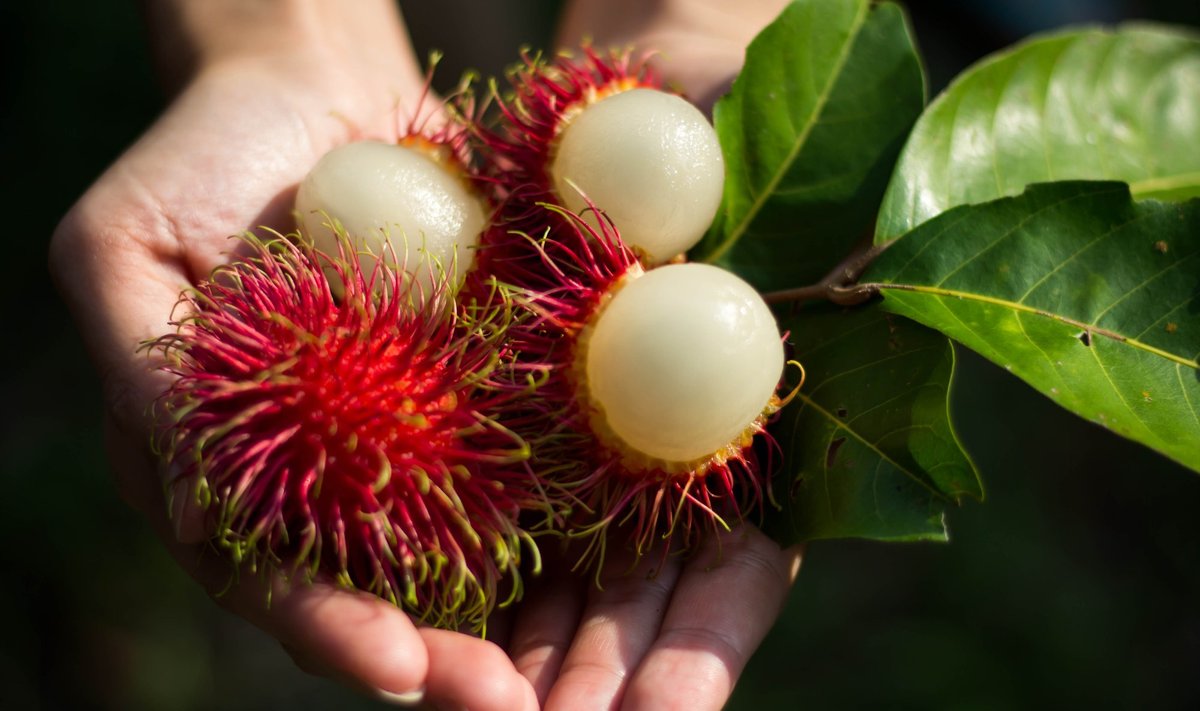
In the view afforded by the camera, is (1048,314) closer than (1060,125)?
Yes

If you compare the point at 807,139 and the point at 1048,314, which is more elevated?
the point at 807,139

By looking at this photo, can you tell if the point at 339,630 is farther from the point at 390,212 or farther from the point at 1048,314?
the point at 1048,314

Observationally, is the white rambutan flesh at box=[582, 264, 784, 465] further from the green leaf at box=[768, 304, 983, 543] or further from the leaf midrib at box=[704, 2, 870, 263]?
the leaf midrib at box=[704, 2, 870, 263]

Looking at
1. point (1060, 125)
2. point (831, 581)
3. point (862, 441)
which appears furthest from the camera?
point (831, 581)

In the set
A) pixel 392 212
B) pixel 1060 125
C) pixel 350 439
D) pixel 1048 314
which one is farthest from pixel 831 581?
pixel 350 439

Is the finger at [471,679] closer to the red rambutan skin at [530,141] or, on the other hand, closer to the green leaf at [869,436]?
the green leaf at [869,436]

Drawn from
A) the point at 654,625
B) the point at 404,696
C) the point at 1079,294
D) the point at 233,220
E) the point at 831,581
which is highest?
the point at 233,220

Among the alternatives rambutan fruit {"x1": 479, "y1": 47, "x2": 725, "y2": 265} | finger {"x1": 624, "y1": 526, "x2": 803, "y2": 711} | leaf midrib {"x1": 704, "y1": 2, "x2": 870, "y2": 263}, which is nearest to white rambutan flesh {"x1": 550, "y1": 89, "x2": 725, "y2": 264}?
rambutan fruit {"x1": 479, "y1": 47, "x2": 725, "y2": 265}
